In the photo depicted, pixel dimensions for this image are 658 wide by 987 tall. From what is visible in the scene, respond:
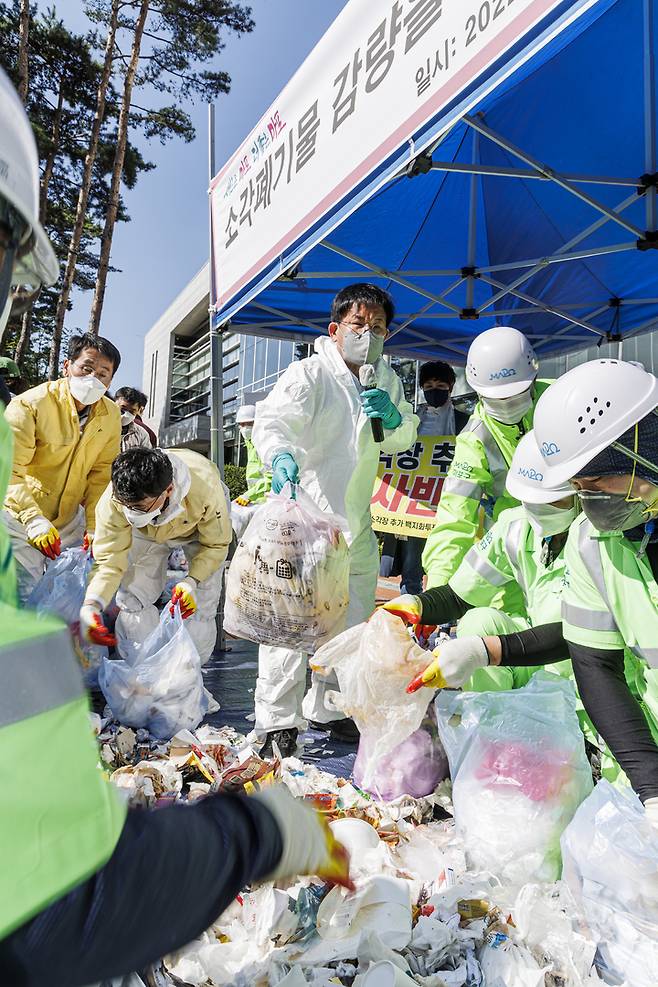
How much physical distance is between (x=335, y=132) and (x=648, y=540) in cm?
213

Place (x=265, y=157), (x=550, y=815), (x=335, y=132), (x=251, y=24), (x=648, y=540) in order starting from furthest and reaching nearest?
(x=251, y=24) → (x=265, y=157) → (x=335, y=132) → (x=550, y=815) → (x=648, y=540)

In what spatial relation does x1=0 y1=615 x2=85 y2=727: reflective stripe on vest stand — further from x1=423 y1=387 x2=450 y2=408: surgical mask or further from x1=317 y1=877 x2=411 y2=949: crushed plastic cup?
x1=423 y1=387 x2=450 y2=408: surgical mask

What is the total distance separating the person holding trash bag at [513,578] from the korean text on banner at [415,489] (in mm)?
2077

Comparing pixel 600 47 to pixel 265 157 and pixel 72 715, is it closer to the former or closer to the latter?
pixel 265 157

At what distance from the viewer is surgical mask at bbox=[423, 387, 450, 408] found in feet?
14.5

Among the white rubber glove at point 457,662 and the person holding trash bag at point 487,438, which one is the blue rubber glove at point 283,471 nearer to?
the person holding trash bag at point 487,438

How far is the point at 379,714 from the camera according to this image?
1952 mm

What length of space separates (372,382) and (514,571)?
1.06 metres

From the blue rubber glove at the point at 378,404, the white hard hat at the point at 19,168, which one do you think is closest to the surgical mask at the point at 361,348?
the blue rubber glove at the point at 378,404

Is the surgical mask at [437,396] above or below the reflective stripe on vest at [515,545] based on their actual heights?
above

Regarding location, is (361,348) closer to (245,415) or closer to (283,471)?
(283,471)

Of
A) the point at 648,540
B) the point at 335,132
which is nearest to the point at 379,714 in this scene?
the point at 648,540

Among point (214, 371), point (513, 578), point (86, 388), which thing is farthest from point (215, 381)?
point (513, 578)

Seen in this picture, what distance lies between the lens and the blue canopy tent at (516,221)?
2965 millimetres
